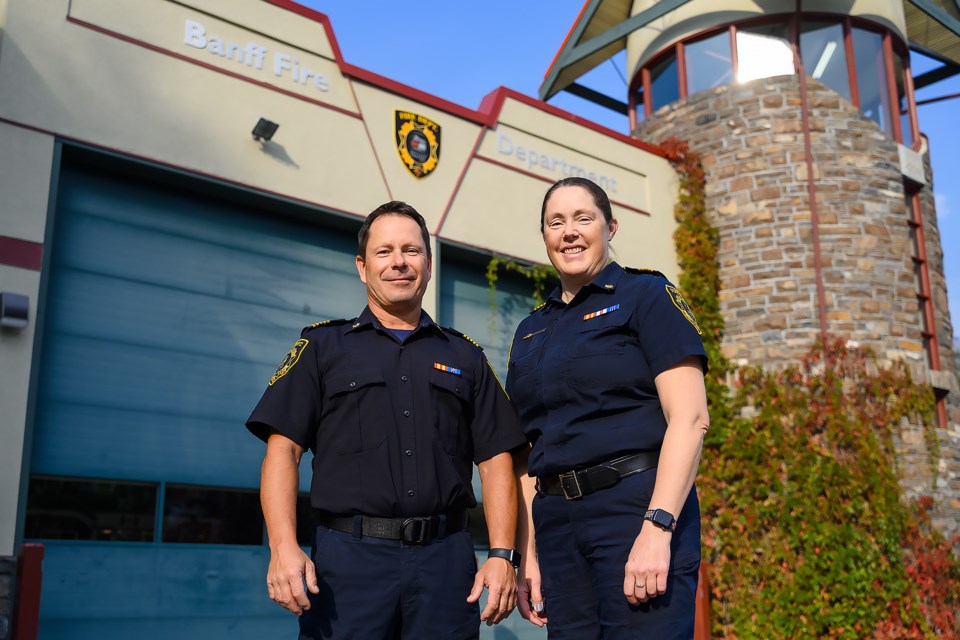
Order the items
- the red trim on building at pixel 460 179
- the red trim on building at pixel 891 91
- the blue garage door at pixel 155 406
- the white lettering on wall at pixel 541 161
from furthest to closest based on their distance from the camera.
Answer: the red trim on building at pixel 891 91 < the white lettering on wall at pixel 541 161 < the red trim on building at pixel 460 179 < the blue garage door at pixel 155 406

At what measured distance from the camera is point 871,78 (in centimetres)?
1116

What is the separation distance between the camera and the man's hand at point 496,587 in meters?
2.96

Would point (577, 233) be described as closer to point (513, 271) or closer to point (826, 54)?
point (513, 271)

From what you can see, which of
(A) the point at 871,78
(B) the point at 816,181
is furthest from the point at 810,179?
(A) the point at 871,78

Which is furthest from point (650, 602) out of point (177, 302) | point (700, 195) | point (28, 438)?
point (700, 195)

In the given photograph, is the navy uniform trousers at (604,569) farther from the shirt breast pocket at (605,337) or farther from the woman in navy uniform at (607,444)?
the shirt breast pocket at (605,337)

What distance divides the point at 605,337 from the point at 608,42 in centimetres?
950

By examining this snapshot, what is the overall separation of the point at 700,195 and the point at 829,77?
210 cm

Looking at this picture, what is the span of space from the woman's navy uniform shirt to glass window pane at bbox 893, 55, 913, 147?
32.6ft

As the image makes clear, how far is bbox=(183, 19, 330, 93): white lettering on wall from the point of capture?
7.27 meters

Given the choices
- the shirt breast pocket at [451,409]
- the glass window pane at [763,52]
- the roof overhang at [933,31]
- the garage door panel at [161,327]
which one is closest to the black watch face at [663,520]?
the shirt breast pocket at [451,409]

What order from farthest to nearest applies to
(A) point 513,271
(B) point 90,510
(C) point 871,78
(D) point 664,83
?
(D) point 664,83 < (C) point 871,78 < (A) point 513,271 < (B) point 90,510

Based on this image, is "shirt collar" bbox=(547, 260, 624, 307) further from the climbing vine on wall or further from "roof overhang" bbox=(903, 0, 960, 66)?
"roof overhang" bbox=(903, 0, 960, 66)

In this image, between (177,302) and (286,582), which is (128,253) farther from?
(286,582)
